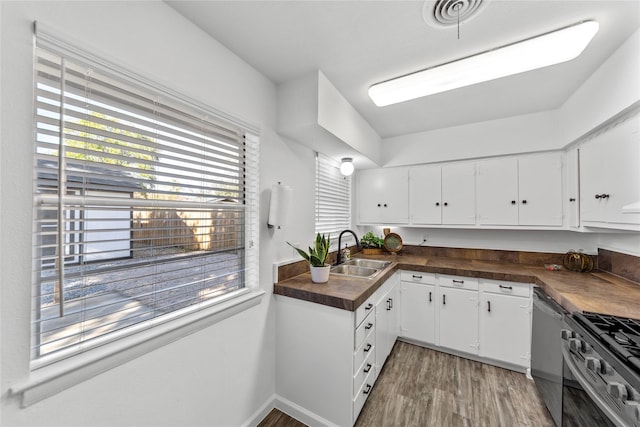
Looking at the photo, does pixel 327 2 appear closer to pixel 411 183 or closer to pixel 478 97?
pixel 478 97

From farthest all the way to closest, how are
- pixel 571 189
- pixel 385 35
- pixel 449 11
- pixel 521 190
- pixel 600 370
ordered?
pixel 521 190 → pixel 571 189 → pixel 385 35 → pixel 449 11 → pixel 600 370

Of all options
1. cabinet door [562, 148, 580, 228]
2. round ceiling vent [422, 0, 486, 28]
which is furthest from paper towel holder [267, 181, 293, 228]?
cabinet door [562, 148, 580, 228]

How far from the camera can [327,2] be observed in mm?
1236

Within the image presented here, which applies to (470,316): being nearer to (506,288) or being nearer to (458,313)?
(458,313)

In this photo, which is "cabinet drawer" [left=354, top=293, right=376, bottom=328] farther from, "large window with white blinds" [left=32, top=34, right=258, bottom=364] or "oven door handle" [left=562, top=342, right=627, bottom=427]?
"oven door handle" [left=562, top=342, right=627, bottom=427]

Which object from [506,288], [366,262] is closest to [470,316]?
[506,288]

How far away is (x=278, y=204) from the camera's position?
181cm

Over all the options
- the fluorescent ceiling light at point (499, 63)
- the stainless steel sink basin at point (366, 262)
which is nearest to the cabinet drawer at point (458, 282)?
the stainless steel sink basin at point (366, 262)

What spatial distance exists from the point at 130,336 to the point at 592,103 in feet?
10.9

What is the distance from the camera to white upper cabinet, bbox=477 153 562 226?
2441 mm

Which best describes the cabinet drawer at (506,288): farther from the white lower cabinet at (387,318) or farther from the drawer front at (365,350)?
the drawer front at (365,350)

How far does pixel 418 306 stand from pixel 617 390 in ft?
5.58

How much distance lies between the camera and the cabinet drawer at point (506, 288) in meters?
2.19

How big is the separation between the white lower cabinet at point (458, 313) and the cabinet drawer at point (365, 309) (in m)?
1.00
